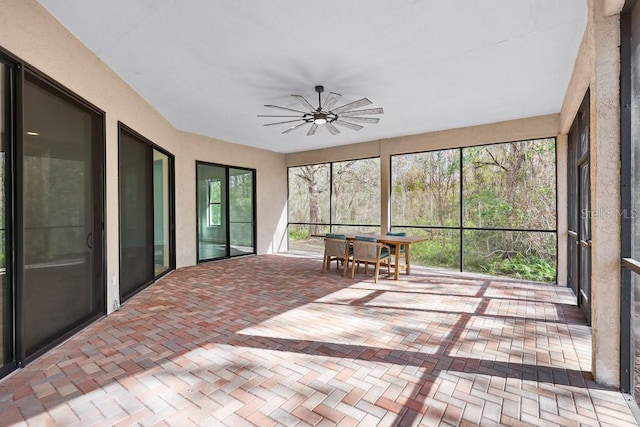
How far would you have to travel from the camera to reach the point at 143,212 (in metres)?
4.62

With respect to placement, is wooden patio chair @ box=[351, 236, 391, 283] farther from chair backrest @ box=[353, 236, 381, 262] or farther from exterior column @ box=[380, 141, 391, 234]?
exterior column @ box=[380, 141, 391, 234]

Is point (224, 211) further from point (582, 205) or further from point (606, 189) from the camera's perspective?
point (606, 189)

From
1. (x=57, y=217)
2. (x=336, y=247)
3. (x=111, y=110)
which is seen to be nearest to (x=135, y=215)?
(x=111, y=110)

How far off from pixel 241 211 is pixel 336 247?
317cm

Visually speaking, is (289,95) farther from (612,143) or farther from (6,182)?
(612,143)

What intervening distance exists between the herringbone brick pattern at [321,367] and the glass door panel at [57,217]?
292 mm

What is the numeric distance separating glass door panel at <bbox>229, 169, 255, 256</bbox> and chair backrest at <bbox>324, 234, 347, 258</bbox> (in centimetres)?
288

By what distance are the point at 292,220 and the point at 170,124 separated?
13.9 ft

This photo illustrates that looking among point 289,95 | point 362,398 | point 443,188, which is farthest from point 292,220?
point 362,398

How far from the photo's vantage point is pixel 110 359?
94.8 inches

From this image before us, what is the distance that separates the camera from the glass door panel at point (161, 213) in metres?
5.16

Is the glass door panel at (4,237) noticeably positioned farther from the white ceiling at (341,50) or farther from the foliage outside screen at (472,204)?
the foliage outside screen at (472,204)

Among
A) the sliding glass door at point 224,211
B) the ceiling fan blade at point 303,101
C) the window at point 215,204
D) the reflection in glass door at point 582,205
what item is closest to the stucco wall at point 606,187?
the reflection in glass door at point 582,205

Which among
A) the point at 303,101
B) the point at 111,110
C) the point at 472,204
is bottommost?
the point at 472,204
